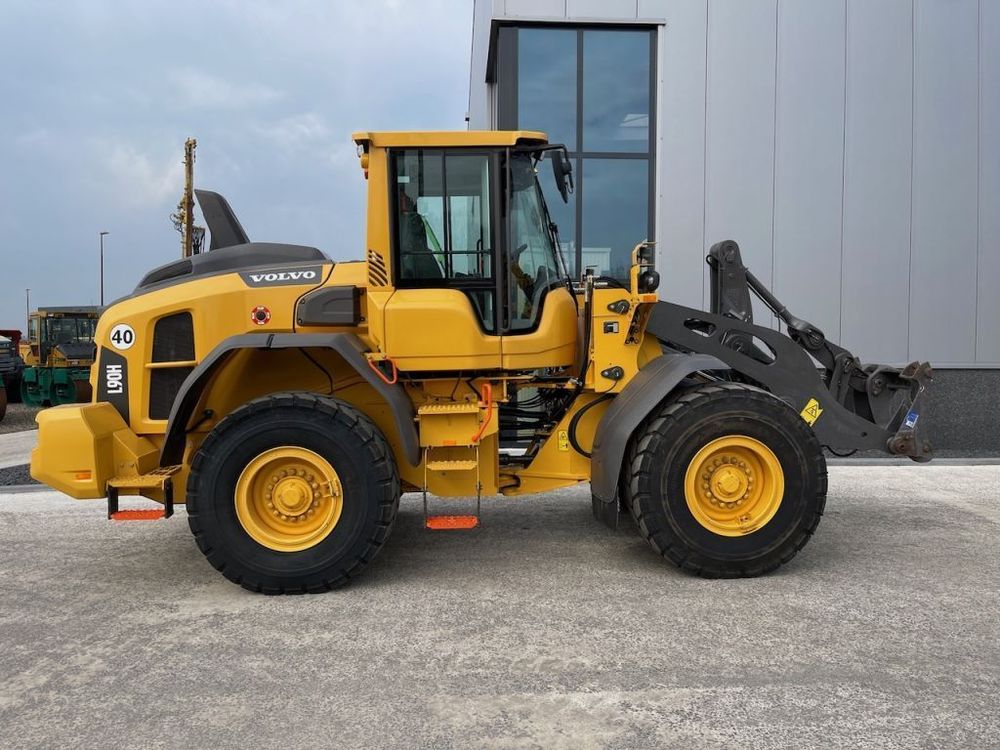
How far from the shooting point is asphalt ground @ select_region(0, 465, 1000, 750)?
2533 millimetres

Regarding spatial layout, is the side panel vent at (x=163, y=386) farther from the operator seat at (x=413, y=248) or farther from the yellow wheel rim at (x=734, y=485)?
the yellow wheel rim at (x=734, y=485)

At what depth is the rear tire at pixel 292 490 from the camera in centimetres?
384

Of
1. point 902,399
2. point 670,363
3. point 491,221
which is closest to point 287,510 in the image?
point 491,221

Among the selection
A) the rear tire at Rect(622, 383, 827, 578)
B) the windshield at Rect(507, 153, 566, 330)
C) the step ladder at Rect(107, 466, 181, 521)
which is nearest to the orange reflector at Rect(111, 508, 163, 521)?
the step ladder at Rect(107, 466, 181, 521)

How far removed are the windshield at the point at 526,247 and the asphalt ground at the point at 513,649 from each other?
5.21 ft

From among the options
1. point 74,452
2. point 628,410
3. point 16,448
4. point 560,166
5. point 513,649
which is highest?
point 560,166

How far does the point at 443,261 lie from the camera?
419 centimetres

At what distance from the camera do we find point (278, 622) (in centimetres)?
351

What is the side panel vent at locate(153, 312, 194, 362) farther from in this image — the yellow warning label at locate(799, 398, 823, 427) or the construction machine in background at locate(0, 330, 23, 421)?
the construction machine in background at locate(0, 330, 23, 421)

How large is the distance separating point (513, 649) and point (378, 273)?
2.23 m

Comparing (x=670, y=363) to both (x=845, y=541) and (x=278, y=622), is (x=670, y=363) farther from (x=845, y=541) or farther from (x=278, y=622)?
(x=278, y=622)

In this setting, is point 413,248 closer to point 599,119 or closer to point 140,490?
point 140,490

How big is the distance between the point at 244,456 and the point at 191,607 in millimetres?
825

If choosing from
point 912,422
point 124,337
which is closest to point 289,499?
point 124,337
